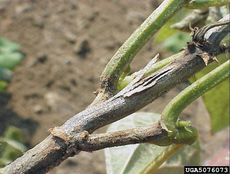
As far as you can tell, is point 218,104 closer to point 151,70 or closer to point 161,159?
point 161,159

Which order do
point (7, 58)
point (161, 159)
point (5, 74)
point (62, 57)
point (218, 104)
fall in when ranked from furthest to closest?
point (62, 57) → point (5, 74) → point (7, 58) → point (218, 104) → point (161, 159)

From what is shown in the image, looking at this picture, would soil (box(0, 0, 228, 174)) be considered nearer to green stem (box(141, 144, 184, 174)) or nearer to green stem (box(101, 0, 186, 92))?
green stem (box(141, 144, 184, 174))

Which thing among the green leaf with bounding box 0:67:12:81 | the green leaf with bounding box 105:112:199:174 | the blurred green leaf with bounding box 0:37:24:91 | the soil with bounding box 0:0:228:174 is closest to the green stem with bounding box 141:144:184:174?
the green leaf with bounding box 105:112:199:174

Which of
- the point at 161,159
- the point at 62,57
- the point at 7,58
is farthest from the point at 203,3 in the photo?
the point at 62,57

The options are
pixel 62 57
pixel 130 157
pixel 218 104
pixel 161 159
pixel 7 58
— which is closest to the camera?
pixel 161 159

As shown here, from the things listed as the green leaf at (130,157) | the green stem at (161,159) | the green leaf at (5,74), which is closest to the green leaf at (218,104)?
the green leaf at (130,157)

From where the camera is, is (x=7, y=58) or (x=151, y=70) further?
(x=7, y=58)

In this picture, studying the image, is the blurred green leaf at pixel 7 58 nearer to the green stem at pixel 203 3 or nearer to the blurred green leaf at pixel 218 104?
the blurred green leaf at pixel 218 104

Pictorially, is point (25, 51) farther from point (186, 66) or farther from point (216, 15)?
point (186, 66)
